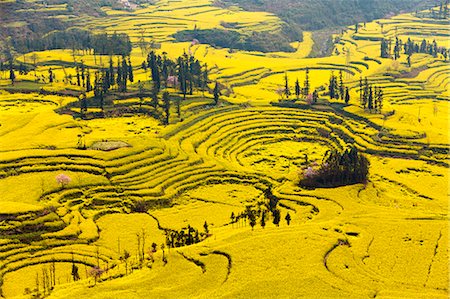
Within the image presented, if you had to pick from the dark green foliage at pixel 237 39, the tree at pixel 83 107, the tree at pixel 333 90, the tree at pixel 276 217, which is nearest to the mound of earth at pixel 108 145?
the tree at pixel 83 107

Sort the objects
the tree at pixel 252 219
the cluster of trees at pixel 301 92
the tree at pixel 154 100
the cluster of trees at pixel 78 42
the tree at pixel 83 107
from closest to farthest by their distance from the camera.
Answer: the tree at pixel 252 219, the tree at pixel 83 107, the tree at pixel 154 100, the cluster of trees at pixel 301 92, the cluster of trees at pixel 78 42

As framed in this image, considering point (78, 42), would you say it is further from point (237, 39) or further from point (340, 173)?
point (340, 173)

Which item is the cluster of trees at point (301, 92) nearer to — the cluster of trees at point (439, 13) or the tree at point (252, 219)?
the tree at point (252, 219)

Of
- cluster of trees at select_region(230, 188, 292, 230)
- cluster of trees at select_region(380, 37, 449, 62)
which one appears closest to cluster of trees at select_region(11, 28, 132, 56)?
cluster of trees at select_region(380, 37, 449, 62)

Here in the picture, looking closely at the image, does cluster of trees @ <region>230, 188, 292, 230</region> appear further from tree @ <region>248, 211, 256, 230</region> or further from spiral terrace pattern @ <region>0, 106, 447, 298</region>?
spiral terrace pattern @ <region>0, 106, 447, 298</region>

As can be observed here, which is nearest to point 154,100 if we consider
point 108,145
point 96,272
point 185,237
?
point 108,145

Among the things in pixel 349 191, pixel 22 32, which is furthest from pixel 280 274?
pixel 22 32
